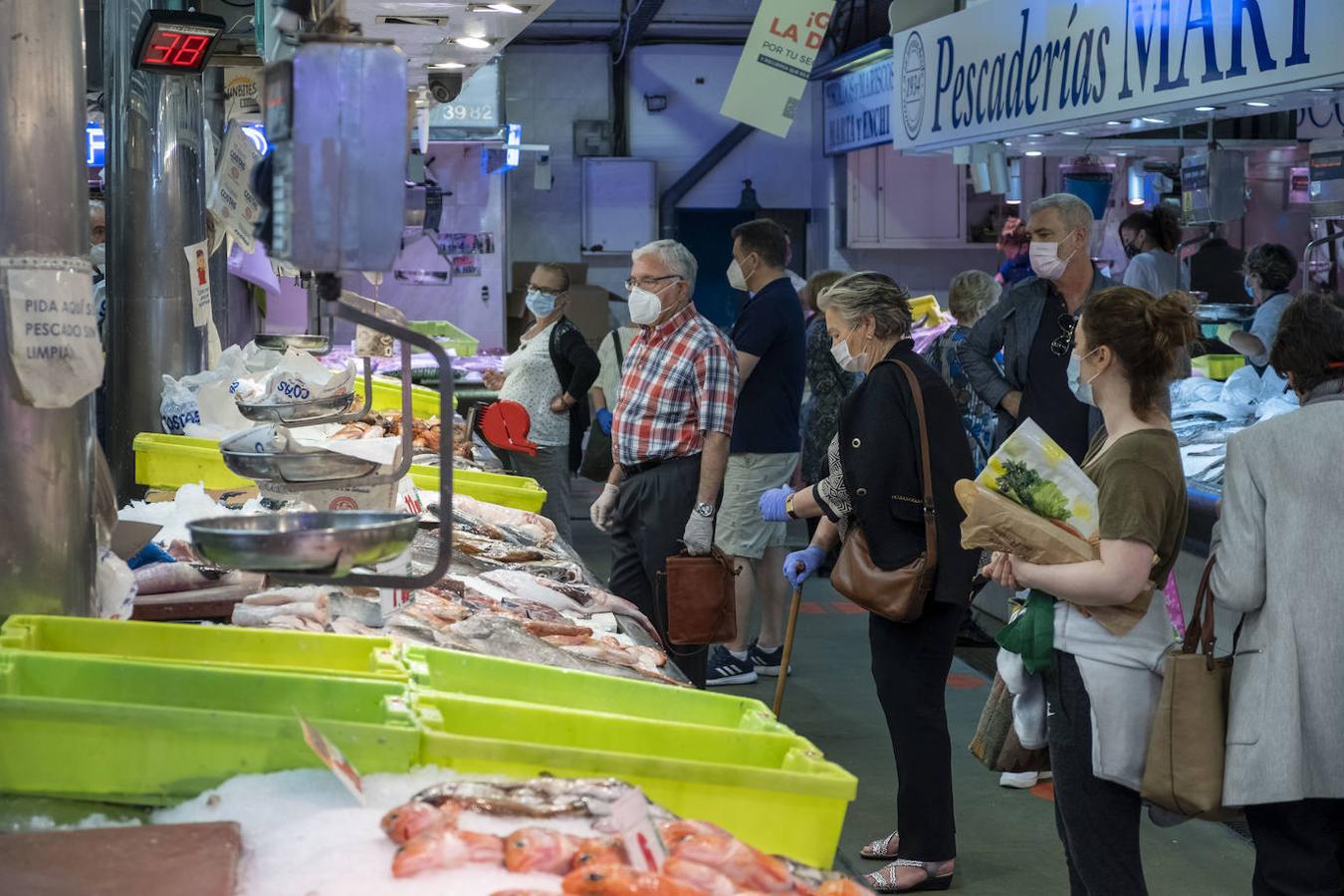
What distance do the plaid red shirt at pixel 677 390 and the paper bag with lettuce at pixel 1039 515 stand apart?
203cm

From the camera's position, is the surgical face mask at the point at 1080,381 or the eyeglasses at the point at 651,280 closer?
the surgical face mask at the point at 1080,381

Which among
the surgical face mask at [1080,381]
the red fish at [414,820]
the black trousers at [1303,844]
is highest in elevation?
the surgical face mask at [1080,381]

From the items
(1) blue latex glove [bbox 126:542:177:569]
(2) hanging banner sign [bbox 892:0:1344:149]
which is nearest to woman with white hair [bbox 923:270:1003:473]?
(2) hanging banner sign [bbox 892:0:1344:149]

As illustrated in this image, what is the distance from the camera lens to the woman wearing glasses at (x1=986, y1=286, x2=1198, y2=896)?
345 centimetres

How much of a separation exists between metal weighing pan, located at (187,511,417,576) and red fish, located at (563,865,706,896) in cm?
56

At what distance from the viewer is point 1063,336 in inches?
238

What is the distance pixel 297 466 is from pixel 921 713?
2.08 metres

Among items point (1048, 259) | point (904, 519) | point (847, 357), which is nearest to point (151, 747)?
point (904, 519)

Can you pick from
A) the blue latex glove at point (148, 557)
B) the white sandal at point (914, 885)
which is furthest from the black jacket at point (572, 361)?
the blue latex glove at point (148, 557)

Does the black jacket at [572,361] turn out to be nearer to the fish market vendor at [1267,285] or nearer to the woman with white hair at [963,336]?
the woman with white hair at [963,336]

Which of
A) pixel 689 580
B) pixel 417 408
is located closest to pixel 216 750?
pixel 689 580

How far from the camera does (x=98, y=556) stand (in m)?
2.84

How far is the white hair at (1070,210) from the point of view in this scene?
5961mm

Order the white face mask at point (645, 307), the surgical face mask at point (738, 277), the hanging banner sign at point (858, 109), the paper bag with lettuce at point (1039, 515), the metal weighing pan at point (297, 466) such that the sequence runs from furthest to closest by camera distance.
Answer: the hanging banner sign at point (858, 109) < the surgical face mask at point (738, 277) < the white face mask at point (645, 307) < the paper bag with lettuce at point (1039, 515) < the metal weighing pan at point (297, 466)
